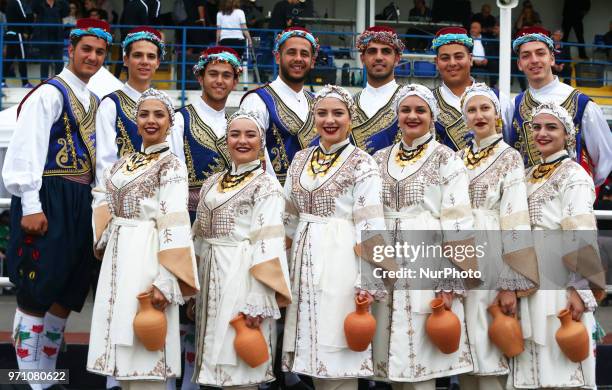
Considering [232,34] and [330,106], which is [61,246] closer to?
[330,106]

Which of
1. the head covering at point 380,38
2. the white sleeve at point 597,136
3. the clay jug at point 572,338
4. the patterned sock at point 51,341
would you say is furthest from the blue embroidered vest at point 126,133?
the white sleeve at point 597,136

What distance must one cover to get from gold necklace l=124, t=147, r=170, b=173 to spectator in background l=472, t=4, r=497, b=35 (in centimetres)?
1088

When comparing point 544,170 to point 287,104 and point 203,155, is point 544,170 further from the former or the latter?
point 203,155

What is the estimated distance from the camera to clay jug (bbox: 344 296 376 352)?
4918mm

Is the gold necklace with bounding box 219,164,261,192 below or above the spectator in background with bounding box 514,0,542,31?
below

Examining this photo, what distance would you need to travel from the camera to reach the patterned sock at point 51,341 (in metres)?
5.66

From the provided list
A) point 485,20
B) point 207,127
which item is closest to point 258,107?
point 207,127

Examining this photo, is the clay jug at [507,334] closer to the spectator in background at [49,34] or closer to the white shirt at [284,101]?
the white shirt at [284,101]

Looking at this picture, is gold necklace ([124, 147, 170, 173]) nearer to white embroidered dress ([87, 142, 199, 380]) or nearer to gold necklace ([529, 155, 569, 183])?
white embroidered dress ([87, 142, 199, 380])

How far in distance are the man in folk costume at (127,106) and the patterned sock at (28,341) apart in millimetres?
843

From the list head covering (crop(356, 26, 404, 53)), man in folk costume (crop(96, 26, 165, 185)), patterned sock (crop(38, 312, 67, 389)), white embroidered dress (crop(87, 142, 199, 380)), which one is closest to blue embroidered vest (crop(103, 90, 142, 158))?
man in folk costume (crop(96, 26, 165, 185))

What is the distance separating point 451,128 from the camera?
5.94 metres

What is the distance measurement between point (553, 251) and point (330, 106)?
4.50 feet

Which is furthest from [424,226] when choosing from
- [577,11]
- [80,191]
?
[577,11]
